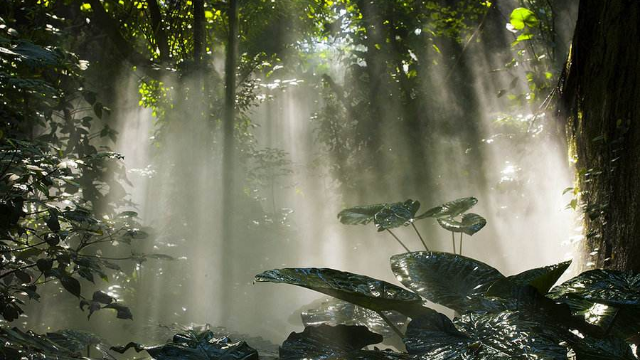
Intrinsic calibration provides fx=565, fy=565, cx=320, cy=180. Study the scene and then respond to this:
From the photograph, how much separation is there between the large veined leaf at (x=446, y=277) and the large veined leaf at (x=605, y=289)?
133 mm

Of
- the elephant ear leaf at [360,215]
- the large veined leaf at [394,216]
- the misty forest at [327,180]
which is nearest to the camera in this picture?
the misty forest at [327,180]

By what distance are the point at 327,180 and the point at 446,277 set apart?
6843mm

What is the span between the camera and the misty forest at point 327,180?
107 centimetres

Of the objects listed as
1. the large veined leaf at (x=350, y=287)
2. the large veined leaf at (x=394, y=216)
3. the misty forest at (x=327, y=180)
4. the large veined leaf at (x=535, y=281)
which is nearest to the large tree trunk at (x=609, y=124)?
the misty forest at (x=327, y=180)

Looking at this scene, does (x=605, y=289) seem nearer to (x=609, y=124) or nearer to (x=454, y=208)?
(x=454, y=208)

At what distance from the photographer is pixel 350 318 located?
58.1 inches

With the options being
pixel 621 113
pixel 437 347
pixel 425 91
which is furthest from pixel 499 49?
pixel 437 347

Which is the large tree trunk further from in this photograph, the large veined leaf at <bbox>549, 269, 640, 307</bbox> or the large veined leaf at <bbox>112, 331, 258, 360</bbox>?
the large veined leaf at <bbox>112, 331, 258, 360</bbox>

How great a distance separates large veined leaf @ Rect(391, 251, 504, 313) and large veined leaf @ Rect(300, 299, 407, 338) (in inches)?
10.8

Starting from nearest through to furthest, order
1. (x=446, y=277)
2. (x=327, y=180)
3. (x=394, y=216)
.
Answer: (x=446, y=277)
(x=394, y=216)
(x=327, y=180)

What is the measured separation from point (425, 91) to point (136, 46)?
3.01 m

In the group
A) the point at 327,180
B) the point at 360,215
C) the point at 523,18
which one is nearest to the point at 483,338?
the point at 360,215

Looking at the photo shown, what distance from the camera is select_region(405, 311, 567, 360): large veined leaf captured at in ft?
2.52

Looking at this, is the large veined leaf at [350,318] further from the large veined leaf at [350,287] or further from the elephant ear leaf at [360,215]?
the large veined leaf at [350,287]
